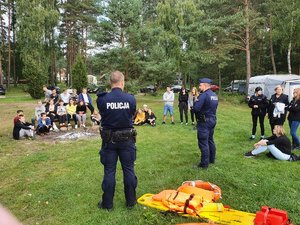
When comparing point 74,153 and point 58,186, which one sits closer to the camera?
point 58,186

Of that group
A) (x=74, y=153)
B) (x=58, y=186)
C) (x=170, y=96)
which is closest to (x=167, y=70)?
(x=170, y=96)

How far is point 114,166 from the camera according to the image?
446 cm

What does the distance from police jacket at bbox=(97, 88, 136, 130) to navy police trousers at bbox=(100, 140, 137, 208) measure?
10.6 inches

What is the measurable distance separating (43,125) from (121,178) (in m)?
5.89

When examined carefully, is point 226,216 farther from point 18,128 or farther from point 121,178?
point 18,128

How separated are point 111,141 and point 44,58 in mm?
30328

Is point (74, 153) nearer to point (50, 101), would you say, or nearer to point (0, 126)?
point (50, 101)

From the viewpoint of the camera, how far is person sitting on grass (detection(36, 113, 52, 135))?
1074 centimetres

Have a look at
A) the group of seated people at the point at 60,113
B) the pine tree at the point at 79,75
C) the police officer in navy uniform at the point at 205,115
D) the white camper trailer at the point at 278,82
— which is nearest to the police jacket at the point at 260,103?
the police officer in navy uniform at the point at 205,115

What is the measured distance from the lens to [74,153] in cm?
794

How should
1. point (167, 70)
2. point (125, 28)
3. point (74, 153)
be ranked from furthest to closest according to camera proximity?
point (167, 70) < point (125, 28) < point (74, 153)

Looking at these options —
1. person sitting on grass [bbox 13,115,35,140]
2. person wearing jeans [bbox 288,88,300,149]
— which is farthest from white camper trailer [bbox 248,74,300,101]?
person sitting on grass [bbox 13,115,35,140]

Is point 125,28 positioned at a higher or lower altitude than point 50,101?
higher

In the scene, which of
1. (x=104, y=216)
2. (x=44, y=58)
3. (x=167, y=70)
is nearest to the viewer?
(x=104, y=216)
